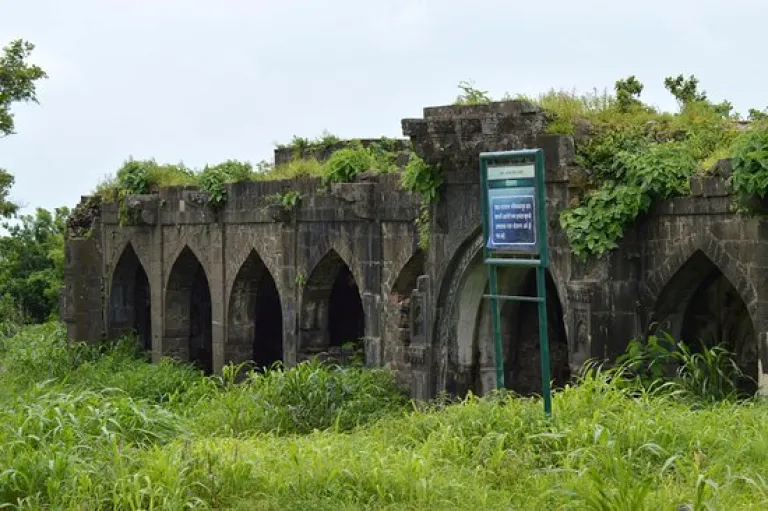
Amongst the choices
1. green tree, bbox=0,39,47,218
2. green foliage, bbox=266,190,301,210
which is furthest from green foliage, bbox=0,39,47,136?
green foliage, bbox=266,190,301,210

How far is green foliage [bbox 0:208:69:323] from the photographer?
3145 cm

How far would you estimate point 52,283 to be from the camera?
104ft

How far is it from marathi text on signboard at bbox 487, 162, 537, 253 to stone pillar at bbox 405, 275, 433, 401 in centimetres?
404

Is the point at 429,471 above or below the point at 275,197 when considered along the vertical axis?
below

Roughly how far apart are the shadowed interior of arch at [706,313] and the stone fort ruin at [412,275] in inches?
0.7

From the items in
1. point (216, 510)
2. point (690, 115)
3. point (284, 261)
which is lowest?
point (216, 510)

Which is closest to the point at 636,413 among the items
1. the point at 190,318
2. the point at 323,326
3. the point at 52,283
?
the point at 323,326

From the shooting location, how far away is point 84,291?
22734 mm

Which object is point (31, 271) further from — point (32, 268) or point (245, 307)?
point (245, 307)

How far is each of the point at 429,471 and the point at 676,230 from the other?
3901 millimetres

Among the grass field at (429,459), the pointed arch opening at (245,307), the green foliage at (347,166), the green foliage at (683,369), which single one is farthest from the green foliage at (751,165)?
the pointed arch opening at (245,307)

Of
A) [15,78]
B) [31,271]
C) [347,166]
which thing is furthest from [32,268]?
[347,166]

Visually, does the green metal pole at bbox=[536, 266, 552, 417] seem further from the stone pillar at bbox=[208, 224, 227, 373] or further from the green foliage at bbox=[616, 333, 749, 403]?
the stone pillar at bbox=[208, 224, 227, 373]

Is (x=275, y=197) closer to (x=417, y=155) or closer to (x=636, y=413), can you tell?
(x=417, y=155)
